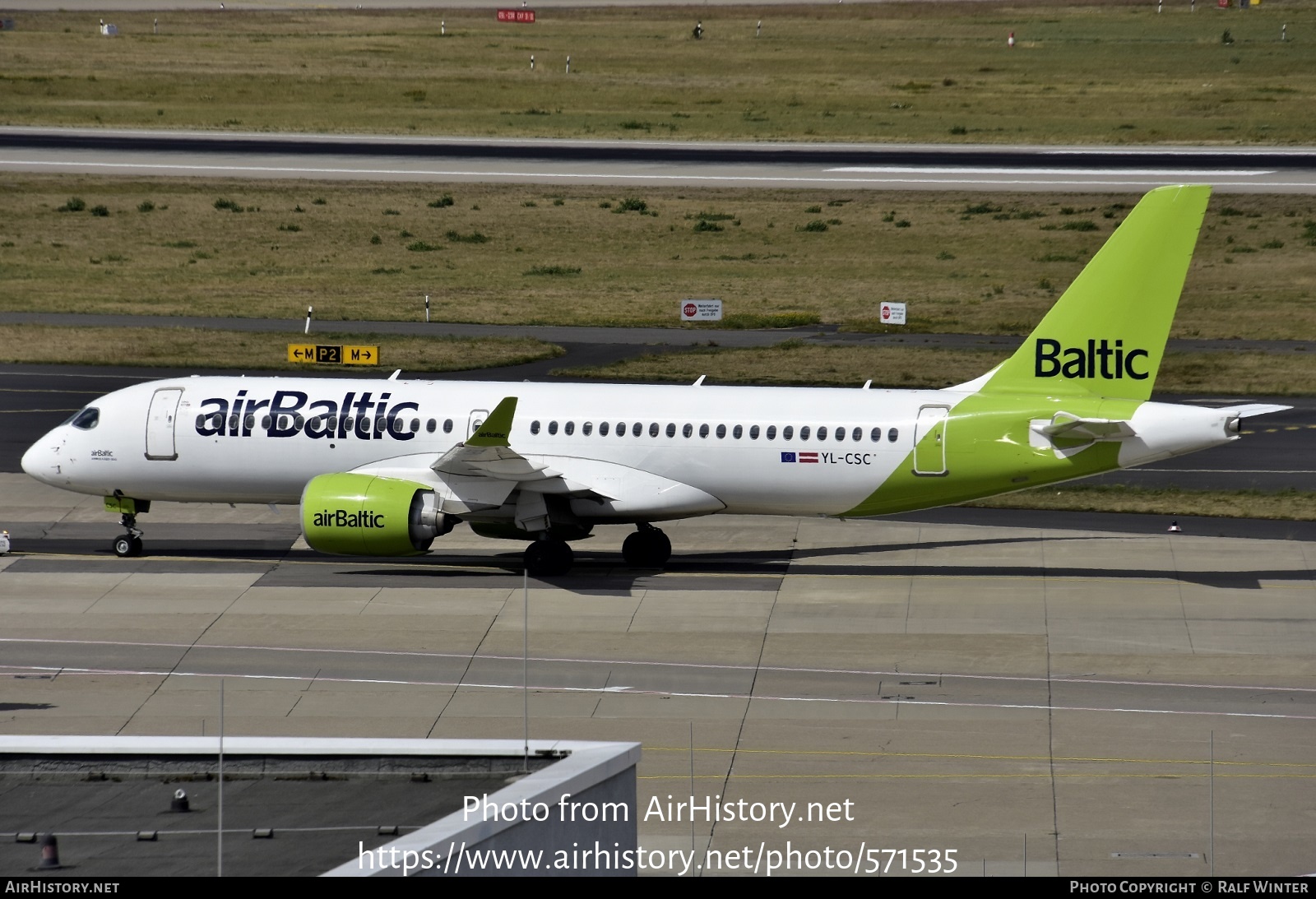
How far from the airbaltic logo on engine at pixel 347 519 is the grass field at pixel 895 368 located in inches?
941

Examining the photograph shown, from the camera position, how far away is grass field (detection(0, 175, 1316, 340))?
74.4 m

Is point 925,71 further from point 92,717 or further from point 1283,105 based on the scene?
point 92,717

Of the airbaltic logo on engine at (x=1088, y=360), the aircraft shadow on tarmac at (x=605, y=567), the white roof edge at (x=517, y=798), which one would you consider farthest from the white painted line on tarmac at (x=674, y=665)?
the white roof edge at (x=517, y=798)

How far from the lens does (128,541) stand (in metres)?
40.9

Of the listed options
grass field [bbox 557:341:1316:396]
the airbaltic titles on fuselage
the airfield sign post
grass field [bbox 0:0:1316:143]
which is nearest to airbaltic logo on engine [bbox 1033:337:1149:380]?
the airbaltic titles on fuselage

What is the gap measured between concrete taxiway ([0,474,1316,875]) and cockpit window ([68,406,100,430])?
307 centimetres

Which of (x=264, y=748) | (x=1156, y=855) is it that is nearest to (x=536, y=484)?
(x=1156, y=855)

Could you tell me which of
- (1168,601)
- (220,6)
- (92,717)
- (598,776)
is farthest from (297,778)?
(220,6)

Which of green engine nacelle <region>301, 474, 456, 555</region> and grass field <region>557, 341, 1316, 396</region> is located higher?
grass field <region>557, 341, 1316, 396</region>

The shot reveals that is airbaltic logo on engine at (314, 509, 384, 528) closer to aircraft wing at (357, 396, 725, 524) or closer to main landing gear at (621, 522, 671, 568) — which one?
aircraft wing at (357, 396, 725, 524)

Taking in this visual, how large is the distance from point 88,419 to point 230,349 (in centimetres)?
2498

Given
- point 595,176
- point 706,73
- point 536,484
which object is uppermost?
point 706,73

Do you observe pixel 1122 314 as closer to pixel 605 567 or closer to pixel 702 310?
pixel 605 567

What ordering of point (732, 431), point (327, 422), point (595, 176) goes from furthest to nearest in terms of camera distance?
point (595, 176) → point (327, 422) → point (732, 431)
